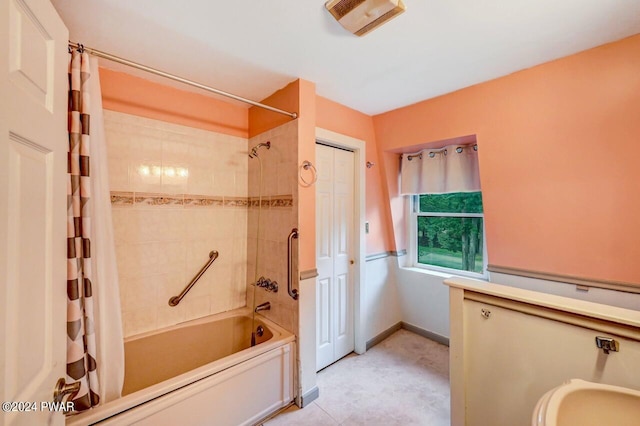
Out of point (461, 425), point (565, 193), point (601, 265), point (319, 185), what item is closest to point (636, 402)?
point (461, 425)

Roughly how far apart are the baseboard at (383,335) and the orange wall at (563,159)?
1.36 meters

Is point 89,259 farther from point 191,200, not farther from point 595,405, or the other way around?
point 595,405

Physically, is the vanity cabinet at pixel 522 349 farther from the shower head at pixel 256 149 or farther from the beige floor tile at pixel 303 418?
the shower head at pixel 256 149

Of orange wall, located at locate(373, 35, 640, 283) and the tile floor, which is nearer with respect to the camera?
orange wall, located at locate(373, 35, 640, 283)

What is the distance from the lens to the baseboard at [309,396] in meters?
1.84

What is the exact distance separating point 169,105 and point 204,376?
194 cm

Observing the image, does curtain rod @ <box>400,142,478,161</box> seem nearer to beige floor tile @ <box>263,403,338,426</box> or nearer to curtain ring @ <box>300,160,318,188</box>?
curtain ring @ <box>300,160,318,188</box>

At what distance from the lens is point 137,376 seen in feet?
5.69

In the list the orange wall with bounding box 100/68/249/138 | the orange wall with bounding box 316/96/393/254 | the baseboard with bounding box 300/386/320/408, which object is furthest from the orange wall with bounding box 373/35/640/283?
the orange wall with bounding box 100/68/249/138

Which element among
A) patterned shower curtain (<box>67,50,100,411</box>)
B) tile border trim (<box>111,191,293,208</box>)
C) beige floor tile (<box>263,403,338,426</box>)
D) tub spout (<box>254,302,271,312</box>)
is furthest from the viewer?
tub spout (<box>254,302,271,312</box>)

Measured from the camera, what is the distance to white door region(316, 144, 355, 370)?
2.27 metres

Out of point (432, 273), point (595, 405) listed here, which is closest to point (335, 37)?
point (595, 405)

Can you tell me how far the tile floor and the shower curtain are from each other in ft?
3.49

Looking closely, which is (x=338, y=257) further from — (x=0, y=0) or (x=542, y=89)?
(x=0, y=0)
